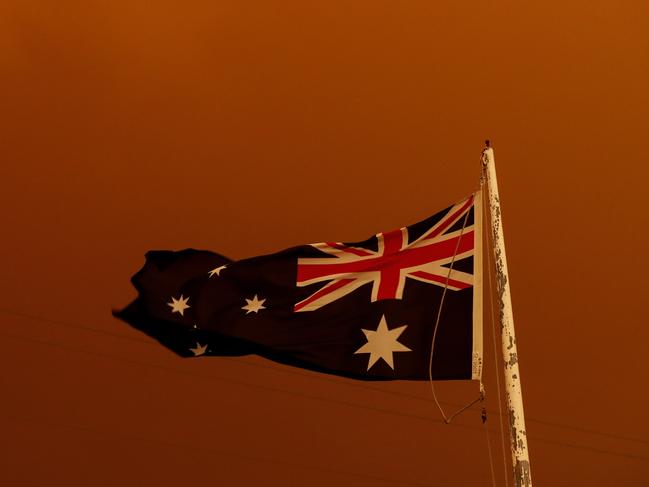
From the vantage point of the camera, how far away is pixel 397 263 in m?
5.06

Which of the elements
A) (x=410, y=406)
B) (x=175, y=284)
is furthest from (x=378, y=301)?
(x=410, y=406)

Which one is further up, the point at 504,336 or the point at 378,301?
the point at 378,301

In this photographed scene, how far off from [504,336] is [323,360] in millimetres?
1130

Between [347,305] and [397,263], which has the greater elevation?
[397,263]

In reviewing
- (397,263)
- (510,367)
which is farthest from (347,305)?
(510,367)

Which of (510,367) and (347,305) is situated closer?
(510,367)

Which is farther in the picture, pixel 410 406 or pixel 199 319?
pixel 410 406

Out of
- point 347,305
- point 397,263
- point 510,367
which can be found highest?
point 397,263

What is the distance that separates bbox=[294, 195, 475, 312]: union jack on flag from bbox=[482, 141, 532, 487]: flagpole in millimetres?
310

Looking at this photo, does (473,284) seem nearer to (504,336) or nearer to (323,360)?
(504,336)

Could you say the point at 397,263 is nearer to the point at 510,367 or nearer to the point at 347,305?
the point at 347,305

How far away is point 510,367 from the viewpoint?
409cm

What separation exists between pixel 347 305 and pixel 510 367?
1.24m

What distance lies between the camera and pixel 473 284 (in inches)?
185
